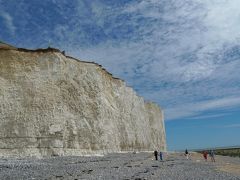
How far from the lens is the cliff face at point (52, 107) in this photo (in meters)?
29.6

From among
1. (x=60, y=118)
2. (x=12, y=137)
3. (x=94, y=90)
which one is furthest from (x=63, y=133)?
(x=94, y=90)

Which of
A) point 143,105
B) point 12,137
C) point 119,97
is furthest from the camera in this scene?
point 143,105

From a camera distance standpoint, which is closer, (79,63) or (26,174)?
(26,174)

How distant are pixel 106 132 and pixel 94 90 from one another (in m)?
4.32

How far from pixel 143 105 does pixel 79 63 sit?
22016 mm

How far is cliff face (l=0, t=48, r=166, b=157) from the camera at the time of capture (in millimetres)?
29594

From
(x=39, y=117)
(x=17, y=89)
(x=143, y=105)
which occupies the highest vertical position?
(x=143, y=105)

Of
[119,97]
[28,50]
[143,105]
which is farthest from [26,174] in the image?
[143,105]

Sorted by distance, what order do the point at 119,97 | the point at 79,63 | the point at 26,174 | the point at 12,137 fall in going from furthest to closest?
1. the point at 119,97
2. the point at 79,63
3. the point at 12,137
4. the point at 26,174

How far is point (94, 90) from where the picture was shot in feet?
122

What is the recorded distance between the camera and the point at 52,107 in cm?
3178

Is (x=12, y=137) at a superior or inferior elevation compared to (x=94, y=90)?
inferior

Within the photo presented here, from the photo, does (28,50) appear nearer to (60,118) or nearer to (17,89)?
(17,89)

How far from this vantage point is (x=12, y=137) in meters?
29.0
